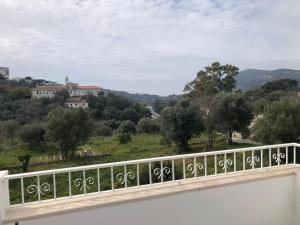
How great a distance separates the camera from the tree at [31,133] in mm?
20469

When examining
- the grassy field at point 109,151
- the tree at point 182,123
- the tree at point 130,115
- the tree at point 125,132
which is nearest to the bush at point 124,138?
the tree at point 125,132

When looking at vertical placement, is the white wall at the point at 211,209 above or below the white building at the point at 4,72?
below

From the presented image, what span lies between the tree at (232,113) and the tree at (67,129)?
822 centimetres

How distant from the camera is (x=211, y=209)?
245 cm

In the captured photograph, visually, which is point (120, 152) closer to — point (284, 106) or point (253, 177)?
point (284, 106)

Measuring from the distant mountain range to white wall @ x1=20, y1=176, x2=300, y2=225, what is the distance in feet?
91.0

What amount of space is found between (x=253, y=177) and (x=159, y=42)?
12177 mm

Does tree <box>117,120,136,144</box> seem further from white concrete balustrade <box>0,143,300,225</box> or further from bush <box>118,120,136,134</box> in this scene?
white concrete balustrade <box>0,143,300,225</box>

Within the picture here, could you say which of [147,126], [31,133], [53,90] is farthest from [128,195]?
[53,90]

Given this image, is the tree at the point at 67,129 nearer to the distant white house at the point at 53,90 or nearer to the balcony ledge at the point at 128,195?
the distant white house at the point at 53,90

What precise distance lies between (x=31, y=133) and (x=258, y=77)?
84.4 feet

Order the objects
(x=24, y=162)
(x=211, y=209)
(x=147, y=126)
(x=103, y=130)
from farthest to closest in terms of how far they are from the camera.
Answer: (x=147, y=126), (x=103, y=130), (x=24, y=162), (x=211, y=209)

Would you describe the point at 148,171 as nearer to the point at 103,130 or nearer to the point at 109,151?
the point at 109,151

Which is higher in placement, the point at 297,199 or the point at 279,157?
the point at 279,157
